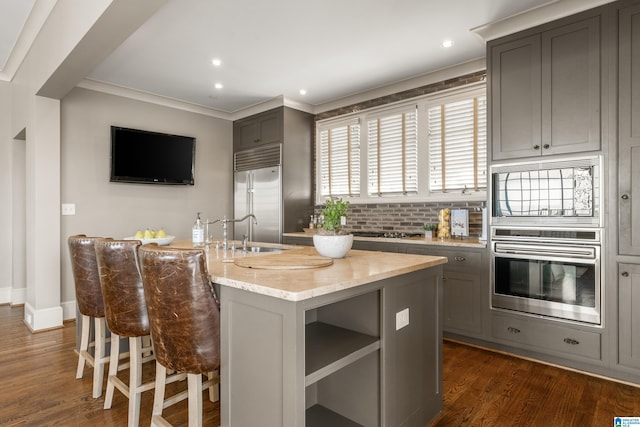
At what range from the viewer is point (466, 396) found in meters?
2.37

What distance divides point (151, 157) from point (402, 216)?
11.0ft

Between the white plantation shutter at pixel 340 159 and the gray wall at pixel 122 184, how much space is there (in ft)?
5.28

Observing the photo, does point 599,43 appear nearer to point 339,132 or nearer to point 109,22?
point 339,132

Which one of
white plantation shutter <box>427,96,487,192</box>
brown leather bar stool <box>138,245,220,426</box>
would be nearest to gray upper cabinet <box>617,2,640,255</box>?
white plantation shutter <box>427,96,487,192</box>

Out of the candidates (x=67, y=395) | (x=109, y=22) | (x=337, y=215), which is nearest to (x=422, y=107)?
(x=337, y=215)

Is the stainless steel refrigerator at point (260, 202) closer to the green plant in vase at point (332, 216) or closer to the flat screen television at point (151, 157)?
the flat screen television at point (151, 157)

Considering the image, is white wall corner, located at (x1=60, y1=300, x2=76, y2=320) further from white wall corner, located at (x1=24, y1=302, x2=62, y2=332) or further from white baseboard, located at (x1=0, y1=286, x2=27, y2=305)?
white baseboard, located at (x1=0, y1=286, x2=27, y2=305)

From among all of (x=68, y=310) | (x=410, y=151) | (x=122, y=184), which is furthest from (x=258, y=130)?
(x=68, y=310)

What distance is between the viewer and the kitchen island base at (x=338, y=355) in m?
1.37

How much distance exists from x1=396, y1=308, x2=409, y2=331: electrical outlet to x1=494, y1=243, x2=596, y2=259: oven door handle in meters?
1.57

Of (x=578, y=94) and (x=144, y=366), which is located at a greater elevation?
(x=578, y=94)

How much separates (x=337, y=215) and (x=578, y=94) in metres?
2.08

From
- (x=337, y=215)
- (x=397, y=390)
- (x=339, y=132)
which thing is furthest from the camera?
(x=339, y=132)

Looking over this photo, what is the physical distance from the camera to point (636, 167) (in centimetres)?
245
